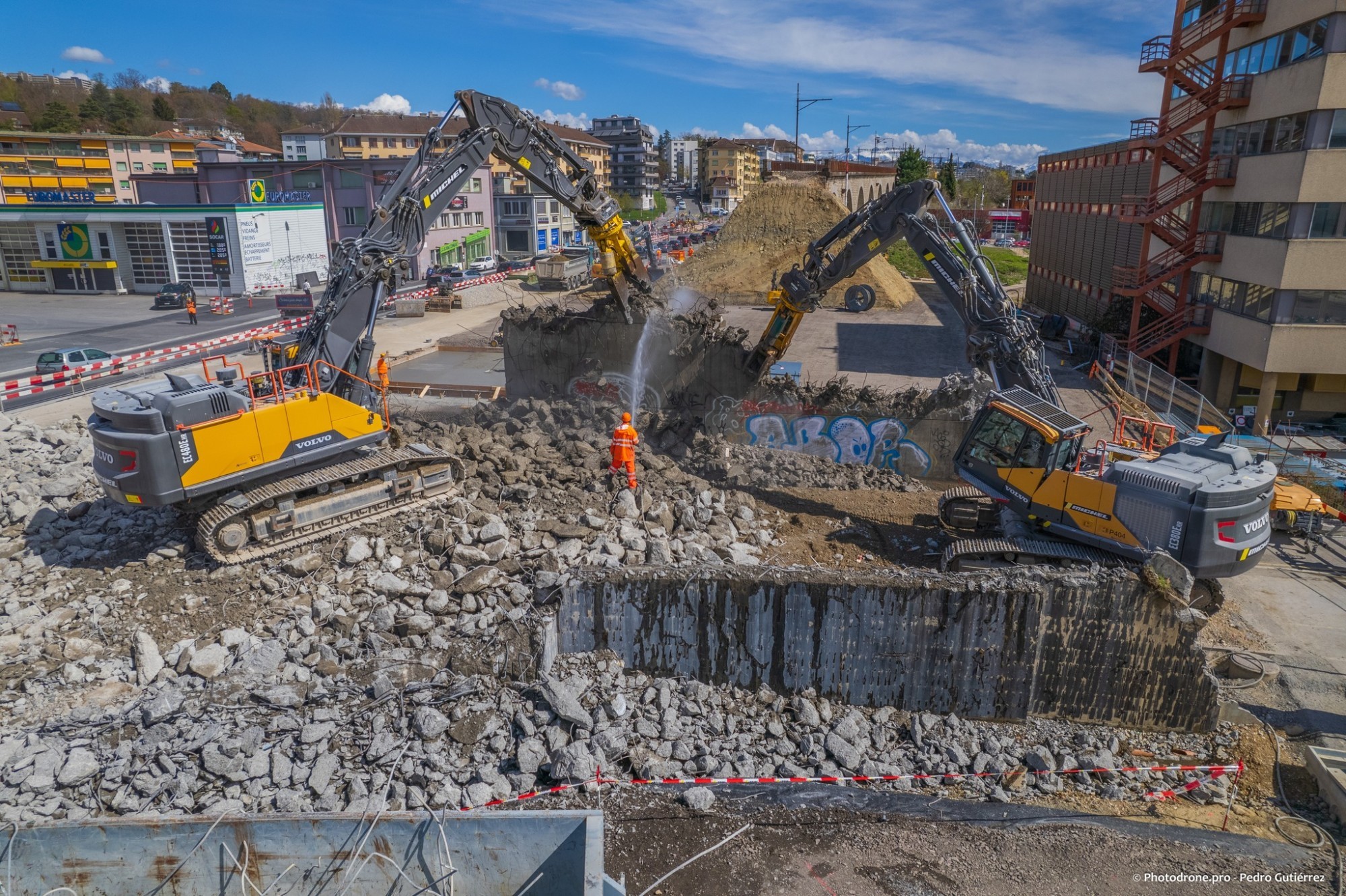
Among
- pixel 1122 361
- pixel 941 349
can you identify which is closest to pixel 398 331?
pixel 941 349

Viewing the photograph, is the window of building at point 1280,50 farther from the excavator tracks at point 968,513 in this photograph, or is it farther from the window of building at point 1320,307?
the excavator tracks at point 968,513

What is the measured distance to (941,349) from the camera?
3120cm

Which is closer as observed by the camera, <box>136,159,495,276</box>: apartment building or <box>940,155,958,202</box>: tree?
<box>136,159,495,276</box>: apartment building

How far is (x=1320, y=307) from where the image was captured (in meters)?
20.5

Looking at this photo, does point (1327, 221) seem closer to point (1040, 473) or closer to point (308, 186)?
point (1040, 473)

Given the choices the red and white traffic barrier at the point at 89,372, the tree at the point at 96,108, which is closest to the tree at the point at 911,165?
the red and white traffic barrier at the point at 89,372

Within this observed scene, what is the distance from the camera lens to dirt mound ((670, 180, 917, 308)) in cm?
4503

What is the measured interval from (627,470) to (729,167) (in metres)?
132

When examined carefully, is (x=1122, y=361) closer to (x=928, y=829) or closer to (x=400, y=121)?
(x=928, y=829)

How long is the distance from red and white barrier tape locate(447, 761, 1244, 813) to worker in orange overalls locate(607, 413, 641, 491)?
6.01 m

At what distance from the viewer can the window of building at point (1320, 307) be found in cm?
2028

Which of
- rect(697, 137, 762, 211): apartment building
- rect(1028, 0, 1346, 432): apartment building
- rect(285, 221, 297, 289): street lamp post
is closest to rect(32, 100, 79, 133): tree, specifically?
rect(285, 221, 297, 289): street lamp post

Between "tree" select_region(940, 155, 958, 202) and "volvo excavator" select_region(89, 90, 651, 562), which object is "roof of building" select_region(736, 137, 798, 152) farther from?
"volvo excavator" select_region(89, 90, 651, 562)

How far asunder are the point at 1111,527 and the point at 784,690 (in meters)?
4.96
